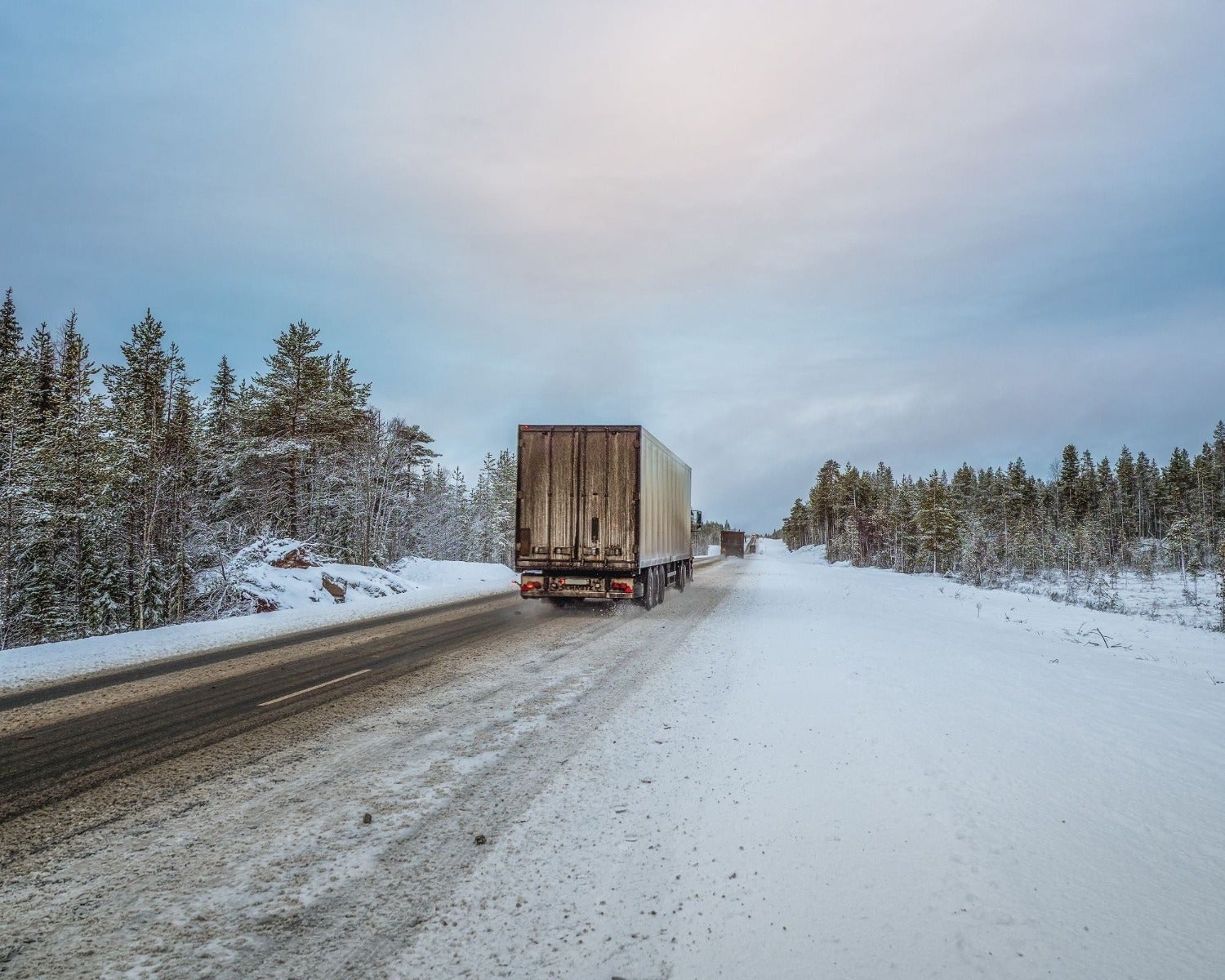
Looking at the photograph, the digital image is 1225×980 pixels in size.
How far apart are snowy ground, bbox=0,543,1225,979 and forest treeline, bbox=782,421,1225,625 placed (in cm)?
3050

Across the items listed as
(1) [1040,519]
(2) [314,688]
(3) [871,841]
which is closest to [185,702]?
(2) [314,688]

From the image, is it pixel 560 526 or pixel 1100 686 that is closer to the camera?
pixel 1100 686

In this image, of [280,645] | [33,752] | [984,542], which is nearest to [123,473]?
[280,645]

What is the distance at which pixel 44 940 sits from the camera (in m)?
2.70

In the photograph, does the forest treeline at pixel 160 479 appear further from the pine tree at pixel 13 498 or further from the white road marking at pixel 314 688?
the white road marking at pixel 314 688

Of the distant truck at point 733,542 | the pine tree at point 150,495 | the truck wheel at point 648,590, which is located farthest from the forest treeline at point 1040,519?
the pine tree at point 150,495

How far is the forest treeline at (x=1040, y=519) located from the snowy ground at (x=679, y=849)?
30.5 meters

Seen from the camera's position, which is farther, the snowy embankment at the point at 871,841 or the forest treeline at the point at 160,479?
the forest treeline at the point at 160,479

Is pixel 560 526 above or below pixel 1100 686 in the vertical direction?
above

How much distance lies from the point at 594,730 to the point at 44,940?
151 inches

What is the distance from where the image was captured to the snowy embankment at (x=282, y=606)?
9359 millimetres

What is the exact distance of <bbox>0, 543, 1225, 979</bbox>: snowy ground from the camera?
262 cm

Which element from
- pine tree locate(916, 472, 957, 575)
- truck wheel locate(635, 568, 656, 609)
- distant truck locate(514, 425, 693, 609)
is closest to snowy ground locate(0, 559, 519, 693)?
distant truck locate(514, 425, 693, 609)

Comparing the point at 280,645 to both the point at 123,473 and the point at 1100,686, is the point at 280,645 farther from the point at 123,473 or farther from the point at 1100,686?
the point at 123,473
